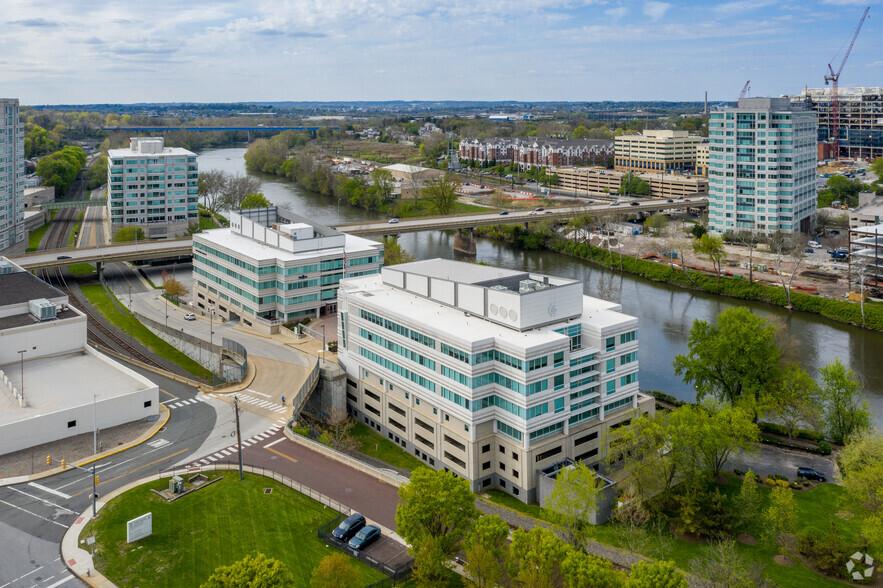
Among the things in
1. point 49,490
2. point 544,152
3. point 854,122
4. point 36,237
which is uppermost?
point 854,122

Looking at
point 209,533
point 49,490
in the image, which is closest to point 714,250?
point 209,533

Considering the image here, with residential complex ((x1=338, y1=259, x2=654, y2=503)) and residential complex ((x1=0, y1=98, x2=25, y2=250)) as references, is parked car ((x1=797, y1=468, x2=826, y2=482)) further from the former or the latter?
residential complex ((x1=0, y1=98, x2=25, y2=250))

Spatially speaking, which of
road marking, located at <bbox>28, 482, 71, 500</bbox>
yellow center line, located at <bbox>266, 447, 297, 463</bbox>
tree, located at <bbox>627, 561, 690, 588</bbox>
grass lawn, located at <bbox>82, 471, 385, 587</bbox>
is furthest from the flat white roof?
tree, located at <bbox>627, 561, 690, 588</bbox>

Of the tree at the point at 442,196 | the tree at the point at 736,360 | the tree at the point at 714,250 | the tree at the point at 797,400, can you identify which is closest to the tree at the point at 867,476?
the tree at the point at 797,400

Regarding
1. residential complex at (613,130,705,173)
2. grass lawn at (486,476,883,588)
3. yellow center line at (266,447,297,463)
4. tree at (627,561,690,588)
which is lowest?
grass lawn at (486,476,883,588)

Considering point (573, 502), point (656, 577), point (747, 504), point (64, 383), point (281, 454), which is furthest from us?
point (64, 383)

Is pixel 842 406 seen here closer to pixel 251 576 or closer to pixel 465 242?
pixel 251 576
